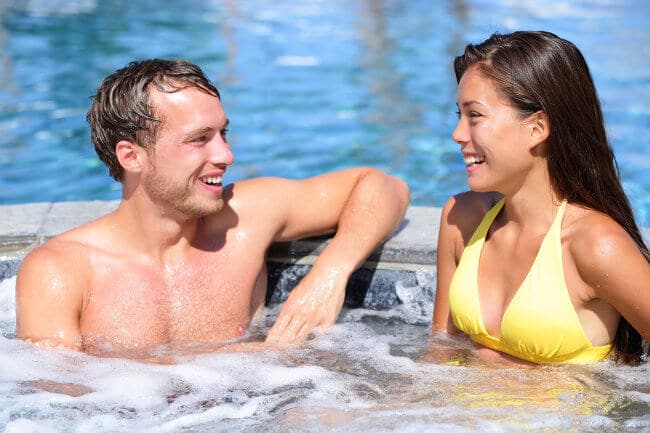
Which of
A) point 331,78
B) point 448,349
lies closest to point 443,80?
point 331,78

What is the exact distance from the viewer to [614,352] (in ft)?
11.3

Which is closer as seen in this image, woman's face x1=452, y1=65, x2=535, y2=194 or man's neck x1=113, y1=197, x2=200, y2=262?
woman's face x1=452, y1=65, x2=535, y2=194

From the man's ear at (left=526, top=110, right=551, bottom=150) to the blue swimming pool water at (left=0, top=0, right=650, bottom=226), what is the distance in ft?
13.1

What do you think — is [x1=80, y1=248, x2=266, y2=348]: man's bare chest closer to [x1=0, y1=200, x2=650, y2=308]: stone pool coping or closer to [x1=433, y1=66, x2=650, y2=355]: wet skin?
[x1=0, y1=200, x2=650, y2=308]: stone pool coping

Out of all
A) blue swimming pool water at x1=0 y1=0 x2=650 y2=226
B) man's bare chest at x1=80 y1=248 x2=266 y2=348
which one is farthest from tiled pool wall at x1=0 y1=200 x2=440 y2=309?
blue swimming pool water at x1=0 y1=0 x2=650 y2=226

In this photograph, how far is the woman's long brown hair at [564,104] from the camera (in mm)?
3176

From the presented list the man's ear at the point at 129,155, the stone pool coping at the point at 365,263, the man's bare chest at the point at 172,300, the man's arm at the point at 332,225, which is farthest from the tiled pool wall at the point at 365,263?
the man's ear at the point at 129,155

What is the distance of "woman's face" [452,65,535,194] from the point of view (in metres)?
3.27

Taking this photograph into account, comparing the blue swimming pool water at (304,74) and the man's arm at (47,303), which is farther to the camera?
the blue swimming pool water at (304,74)

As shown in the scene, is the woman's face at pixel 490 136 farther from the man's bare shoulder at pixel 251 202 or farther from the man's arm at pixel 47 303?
the man's arm at pixel 47 303

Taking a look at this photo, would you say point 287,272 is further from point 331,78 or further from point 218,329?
point 331,78

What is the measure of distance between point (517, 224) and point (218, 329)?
4.21 ft

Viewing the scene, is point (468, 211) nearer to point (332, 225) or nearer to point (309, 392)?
point (332, 225)

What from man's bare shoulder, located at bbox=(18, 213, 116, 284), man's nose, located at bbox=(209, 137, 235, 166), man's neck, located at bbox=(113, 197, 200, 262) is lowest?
man's bare shoulder, located at bbox=(18, 213, 116, 284)
